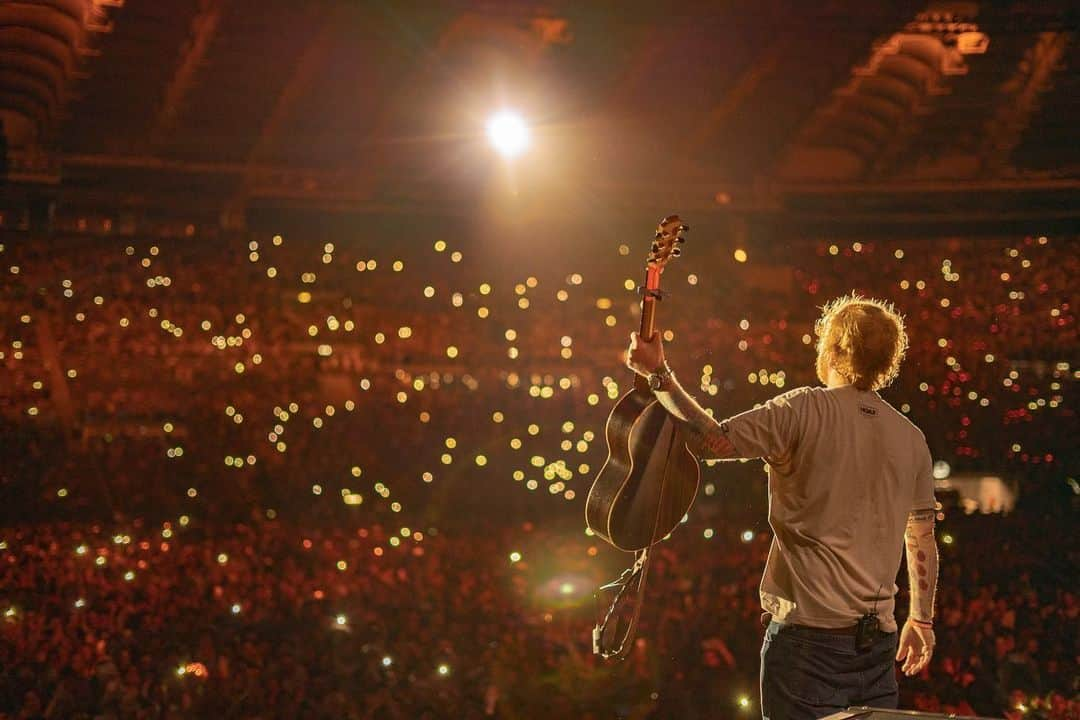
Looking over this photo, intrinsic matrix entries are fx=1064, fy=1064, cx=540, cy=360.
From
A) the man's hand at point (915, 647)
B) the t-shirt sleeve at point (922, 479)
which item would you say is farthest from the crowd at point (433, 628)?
the t-shirt sleeve at point (922, 479)

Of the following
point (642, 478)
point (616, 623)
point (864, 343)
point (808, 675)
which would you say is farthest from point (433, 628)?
point (864, 343)

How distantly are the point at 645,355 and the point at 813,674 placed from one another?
0.93m

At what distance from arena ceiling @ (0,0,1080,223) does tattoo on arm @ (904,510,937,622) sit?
10908mm

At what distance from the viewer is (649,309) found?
2.93 metres

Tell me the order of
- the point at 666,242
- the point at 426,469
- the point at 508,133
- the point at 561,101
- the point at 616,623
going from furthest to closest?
the point at 561,101 < the point at 508,133 < the point at 426,469 < the point at 616,623 < the point at 666,242

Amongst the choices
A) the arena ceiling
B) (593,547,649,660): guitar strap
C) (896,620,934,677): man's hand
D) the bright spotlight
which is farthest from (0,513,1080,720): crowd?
the arena ceiling

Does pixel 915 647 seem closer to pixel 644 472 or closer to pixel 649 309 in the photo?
pixel 644 472

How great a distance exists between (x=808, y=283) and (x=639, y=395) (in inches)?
502

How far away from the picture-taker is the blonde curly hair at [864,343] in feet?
9.12

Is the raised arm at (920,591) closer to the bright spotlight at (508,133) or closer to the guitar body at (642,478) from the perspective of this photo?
the guitar body at (642,478)

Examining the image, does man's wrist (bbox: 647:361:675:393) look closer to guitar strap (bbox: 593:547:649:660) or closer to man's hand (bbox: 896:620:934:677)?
guitar strap (bbox: 593:547:649:660)

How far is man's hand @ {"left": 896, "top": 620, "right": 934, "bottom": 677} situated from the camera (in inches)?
116

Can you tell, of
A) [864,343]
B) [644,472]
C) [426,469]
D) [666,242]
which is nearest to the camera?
[864,343]

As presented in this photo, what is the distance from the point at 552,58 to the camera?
14820mm
